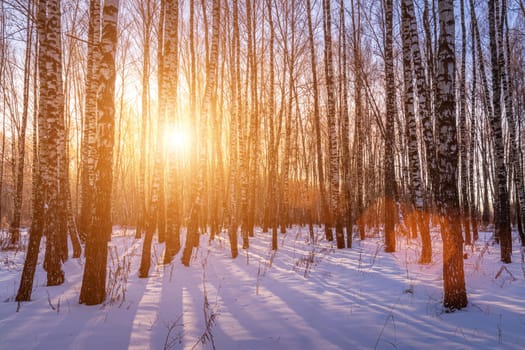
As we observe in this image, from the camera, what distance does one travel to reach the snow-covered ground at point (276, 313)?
3217 millimetres

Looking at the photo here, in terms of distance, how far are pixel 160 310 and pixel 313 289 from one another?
2.54 meters

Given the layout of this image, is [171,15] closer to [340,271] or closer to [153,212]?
[153,212]

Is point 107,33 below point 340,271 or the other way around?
the other way around

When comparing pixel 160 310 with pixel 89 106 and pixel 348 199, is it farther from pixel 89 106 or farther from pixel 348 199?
pixel 348 199

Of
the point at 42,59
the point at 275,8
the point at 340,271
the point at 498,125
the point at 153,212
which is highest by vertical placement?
the point at 275,8

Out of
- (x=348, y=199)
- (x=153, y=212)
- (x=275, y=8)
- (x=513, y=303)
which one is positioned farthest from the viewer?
(x=275, y=8)

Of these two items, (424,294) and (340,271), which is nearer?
(424,294)

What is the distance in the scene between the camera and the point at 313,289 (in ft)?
17.5

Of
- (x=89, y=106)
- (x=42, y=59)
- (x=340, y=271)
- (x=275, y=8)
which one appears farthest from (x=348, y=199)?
(x=42, y=59)

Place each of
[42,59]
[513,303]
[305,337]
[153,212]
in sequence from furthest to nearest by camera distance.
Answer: [153,212] < [42,59] < [513,303] < [305,337]

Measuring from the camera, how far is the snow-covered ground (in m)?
3.22

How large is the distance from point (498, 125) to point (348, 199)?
480 centimetres

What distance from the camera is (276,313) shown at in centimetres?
409

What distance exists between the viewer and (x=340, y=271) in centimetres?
684
